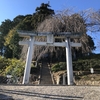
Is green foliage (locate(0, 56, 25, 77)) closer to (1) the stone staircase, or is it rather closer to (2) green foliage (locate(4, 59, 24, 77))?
(2) green foliage (locate(4, 59, 24, 77))

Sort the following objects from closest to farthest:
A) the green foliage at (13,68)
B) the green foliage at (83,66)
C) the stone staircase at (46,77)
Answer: the stone staircase at (46,77), the green foliage at (13,68), the green foliage at (83,66)

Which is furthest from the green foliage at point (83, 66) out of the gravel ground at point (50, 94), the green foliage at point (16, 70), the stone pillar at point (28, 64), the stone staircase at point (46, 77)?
the gravel ground at point (50, 94)

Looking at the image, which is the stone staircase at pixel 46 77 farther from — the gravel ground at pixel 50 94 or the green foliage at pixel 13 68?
the gravel ground at pixel 50 94

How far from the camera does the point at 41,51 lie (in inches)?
719

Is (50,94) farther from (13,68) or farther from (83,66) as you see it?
(13,68)

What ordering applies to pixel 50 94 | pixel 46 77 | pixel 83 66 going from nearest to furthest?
pixel 50 94
pixel 46 77
pixel 83 66

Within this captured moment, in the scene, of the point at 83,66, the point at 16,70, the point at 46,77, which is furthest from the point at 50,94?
the point at 83,66

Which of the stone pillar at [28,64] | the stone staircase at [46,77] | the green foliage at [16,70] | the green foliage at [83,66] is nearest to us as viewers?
the stone pillar at [28,64]

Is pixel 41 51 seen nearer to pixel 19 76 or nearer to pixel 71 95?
pixel 19 76

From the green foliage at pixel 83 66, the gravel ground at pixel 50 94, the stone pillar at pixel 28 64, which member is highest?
the green foliage at pixel 83 66

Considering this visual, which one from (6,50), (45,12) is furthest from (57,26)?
(6,50)

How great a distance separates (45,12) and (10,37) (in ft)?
18.8

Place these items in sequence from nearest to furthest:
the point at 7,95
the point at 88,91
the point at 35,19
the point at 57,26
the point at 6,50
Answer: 1. the point at 7,95
2. the point at 88,91
3. the point at 57,26
4. the point at 35,19
5. the point at 6,50

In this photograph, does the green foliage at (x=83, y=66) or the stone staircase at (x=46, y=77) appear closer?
the stone staircase at (x=46, y=77)
